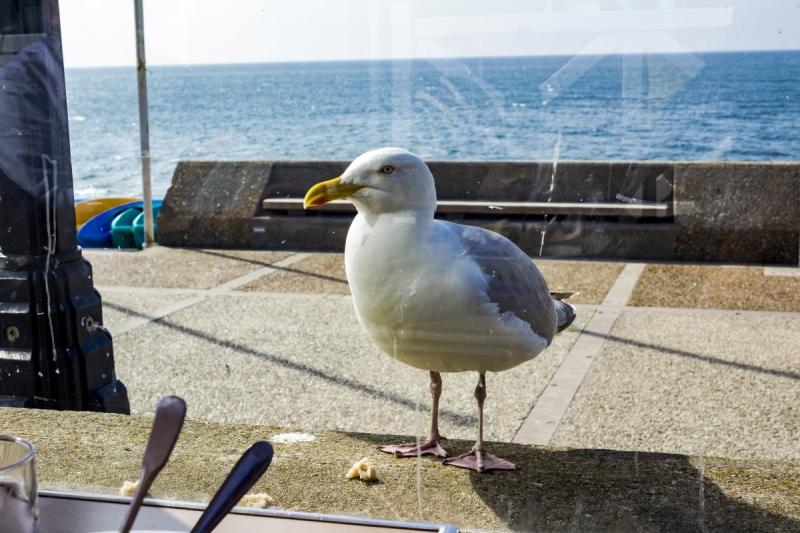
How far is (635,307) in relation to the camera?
1112 millimetres

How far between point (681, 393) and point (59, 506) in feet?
2.74

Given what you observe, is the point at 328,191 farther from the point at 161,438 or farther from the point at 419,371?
the point at 161,438

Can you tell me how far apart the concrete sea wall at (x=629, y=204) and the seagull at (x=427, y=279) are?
3 cm

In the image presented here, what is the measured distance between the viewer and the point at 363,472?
2.82 feet

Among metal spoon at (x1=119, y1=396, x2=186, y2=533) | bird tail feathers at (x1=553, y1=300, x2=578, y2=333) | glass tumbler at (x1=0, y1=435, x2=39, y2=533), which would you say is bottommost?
bird tail feathers at (x1=553, y1=300, x2=578, y2=333)

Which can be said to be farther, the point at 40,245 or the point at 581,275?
the point at 40,245

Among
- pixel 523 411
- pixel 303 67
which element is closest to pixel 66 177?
pixel 303 67

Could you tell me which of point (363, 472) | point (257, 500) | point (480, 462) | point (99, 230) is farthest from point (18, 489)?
point (99, 230)

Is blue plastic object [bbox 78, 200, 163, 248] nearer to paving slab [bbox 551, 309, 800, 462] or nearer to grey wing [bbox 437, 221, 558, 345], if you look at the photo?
grey wing [bbox 437, 221, 558, 345]

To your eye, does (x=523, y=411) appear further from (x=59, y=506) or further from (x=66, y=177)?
(x=66, y=177)

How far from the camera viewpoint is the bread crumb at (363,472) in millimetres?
854

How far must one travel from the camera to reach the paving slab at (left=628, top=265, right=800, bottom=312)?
3.10ft

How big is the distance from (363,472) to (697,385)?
1.84ft


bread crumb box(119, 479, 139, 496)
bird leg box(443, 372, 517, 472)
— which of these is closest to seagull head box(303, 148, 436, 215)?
bird leg box(443, 372, 517, 472)
